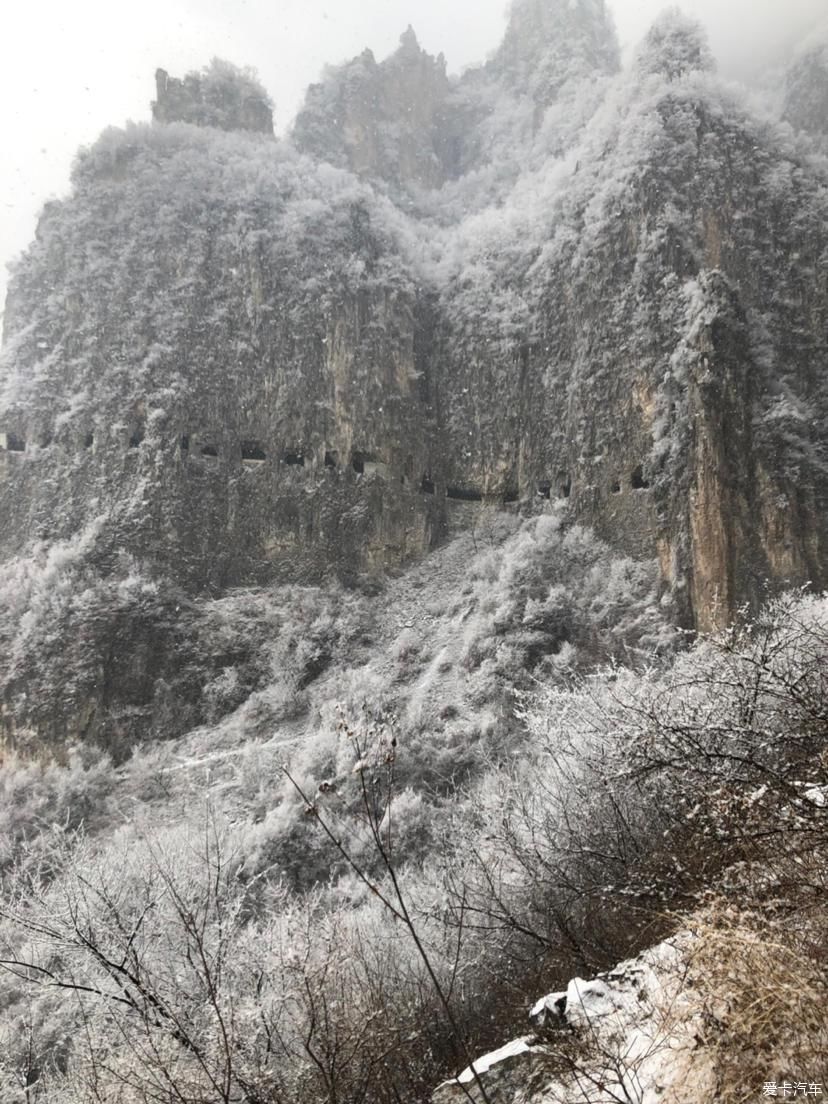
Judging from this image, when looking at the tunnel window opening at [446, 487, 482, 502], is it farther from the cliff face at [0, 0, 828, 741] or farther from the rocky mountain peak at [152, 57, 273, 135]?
the rocky mountain peak at [152, 57, 273, 135]

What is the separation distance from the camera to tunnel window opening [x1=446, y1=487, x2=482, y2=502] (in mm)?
26453

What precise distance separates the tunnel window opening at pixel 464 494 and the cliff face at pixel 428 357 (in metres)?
0.19

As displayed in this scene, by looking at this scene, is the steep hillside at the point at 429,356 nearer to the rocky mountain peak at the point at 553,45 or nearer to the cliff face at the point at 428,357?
the cliff face at the point at 428,357

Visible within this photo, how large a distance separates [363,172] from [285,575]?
106ft

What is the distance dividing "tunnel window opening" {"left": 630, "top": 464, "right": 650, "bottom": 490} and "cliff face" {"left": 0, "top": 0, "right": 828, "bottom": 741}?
0.10 metres

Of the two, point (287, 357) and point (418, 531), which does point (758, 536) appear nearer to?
point (418, 531)

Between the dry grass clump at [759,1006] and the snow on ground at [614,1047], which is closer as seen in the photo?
the dry grass clump at [759,1006]

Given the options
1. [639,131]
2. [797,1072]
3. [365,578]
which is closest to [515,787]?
[797,1072]

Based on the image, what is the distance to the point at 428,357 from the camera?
2888 cm

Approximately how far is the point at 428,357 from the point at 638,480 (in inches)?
472

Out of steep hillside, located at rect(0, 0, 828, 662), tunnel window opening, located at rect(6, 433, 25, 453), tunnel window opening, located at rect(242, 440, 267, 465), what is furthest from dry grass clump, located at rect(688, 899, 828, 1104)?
tunnel window opening, located at rect(6, 433, 25, 453)

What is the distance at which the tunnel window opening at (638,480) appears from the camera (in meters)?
21.3

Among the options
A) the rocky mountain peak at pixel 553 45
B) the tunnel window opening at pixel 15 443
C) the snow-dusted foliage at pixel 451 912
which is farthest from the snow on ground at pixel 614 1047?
the rocky mountain peak at pixel 553 45

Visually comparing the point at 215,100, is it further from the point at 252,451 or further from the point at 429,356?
the point at 252,451
